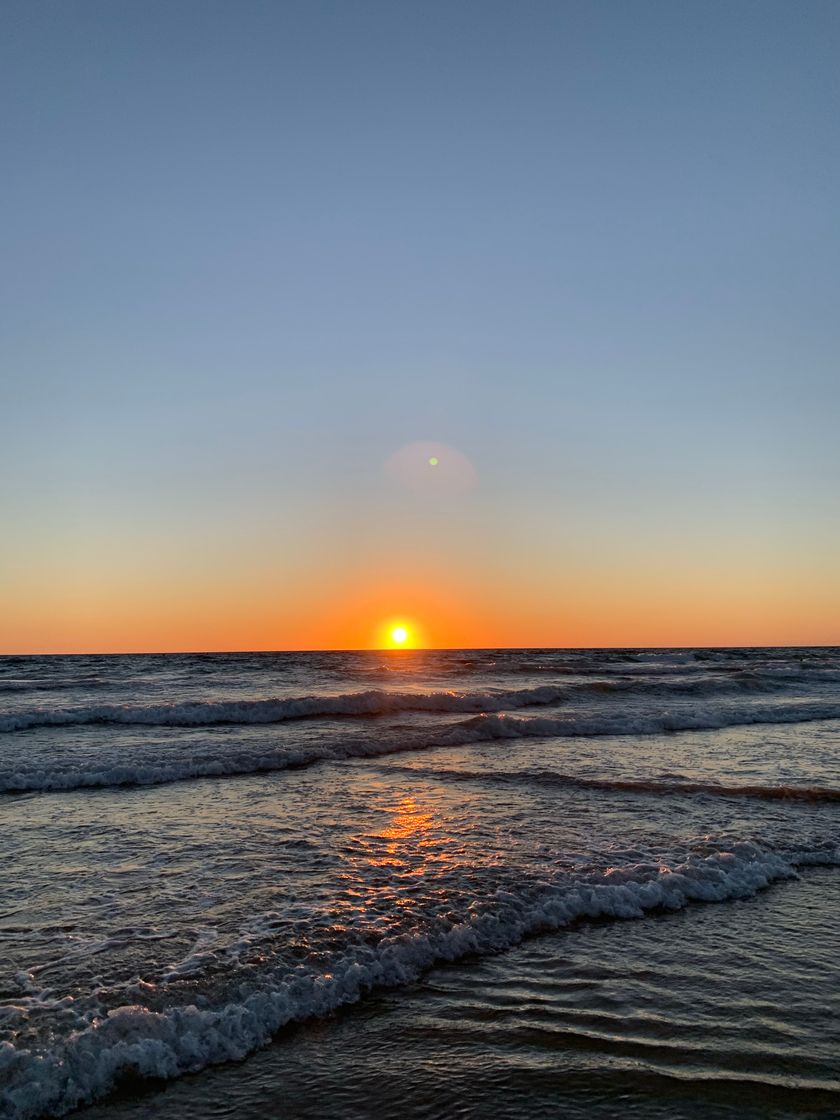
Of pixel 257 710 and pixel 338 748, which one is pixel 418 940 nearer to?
pixel 338 748

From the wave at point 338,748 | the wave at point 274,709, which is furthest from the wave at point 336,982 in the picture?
the wave at point 274,709

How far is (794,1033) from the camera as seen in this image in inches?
216

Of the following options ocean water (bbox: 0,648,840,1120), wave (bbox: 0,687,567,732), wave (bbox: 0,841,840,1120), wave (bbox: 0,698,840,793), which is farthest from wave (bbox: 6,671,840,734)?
wave (bbox: 0,841,840,1120)

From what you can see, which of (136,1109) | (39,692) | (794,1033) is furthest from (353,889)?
(39,692)

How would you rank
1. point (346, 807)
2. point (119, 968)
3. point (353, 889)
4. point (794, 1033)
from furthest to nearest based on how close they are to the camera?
point (346, 807)
point (353, 889)
point (119, 968)
point (794, 1033)

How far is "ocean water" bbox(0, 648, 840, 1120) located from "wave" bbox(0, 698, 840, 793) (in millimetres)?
156

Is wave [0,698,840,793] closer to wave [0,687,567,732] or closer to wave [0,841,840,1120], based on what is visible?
wave [0,687,567,732]

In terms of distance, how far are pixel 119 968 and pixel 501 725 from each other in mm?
17492

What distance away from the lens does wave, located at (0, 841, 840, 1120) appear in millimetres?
5035

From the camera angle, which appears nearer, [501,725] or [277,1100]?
[277,1100]

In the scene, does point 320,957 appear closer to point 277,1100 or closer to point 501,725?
point 277,1100

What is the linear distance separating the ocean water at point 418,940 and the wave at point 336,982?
2 cm

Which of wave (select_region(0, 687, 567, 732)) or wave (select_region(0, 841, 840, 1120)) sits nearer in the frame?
wave (select_region(0, 841, 840, 1120))

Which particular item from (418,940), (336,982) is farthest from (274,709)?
(336,982)
